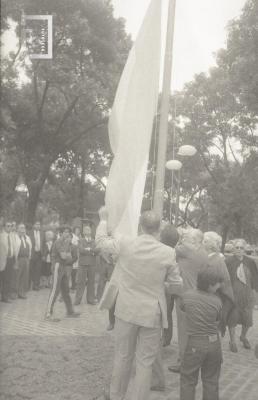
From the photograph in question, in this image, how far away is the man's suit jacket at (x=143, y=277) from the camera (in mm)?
4664

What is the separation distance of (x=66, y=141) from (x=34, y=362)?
17.9 m

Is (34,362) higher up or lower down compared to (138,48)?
lower down

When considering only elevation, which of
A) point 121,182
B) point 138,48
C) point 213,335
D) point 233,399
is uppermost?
point 138,48

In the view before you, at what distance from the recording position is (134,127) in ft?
19.0

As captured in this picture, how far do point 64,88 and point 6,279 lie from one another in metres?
10.2

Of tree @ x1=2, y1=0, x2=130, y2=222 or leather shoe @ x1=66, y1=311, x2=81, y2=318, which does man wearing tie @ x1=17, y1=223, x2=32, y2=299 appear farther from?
tree @ x1=2, y1=0, x2=130, y2=222

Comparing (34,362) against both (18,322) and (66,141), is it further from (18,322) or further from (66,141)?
(66,141)

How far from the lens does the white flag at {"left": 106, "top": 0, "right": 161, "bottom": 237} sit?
215 inches

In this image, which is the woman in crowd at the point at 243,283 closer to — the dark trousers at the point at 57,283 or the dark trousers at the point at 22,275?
the dark trousers at the point at 57,283

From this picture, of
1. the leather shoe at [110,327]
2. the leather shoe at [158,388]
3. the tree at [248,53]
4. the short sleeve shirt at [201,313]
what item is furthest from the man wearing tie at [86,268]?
the short sleeve shirt at [201,313]

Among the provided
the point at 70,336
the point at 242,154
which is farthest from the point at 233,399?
the point at 242,154

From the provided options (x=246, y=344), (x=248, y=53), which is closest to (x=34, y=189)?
(x=248, y=53)

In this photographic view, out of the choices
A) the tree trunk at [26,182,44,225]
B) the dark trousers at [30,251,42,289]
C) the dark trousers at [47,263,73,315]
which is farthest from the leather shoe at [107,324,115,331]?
the tree trunk at [26,182,44,225]

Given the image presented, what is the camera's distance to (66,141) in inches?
937
